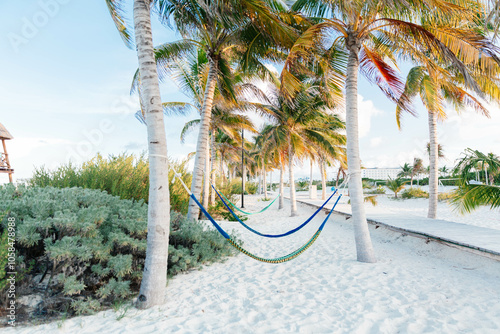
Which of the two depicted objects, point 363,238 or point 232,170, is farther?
point 232,170

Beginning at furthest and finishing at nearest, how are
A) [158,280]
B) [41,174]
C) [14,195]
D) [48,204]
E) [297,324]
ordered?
[41,174]
[14,195]
[48,204]
[158,280]
[297,324]

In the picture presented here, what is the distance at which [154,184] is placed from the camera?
9.86ft

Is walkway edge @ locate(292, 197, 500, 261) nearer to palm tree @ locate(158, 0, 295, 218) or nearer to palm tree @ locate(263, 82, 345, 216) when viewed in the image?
palm tree @ locate(158, 0, 295, 218)

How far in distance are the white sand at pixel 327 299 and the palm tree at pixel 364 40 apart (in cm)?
96

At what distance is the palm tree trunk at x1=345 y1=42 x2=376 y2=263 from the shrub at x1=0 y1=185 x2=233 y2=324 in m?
2.95

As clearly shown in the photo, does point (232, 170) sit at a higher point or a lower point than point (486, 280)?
higher

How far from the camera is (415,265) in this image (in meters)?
4.41

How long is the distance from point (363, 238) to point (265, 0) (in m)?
5.20

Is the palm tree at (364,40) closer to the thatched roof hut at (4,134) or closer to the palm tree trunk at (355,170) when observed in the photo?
the palm tree trunk at (355,170)

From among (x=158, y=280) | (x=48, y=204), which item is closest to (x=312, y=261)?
(x=158, y=280)

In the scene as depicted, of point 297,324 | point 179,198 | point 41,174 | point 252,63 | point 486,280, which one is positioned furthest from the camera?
point 179,198

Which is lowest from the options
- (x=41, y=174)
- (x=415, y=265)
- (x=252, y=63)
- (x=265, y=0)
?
(x=415, y=265)

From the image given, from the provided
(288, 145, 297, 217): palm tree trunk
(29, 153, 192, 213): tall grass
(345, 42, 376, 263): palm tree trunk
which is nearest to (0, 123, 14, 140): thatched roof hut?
(29, 153, 192, 213): tall grass

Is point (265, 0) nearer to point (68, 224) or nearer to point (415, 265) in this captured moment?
point (68, 224)
